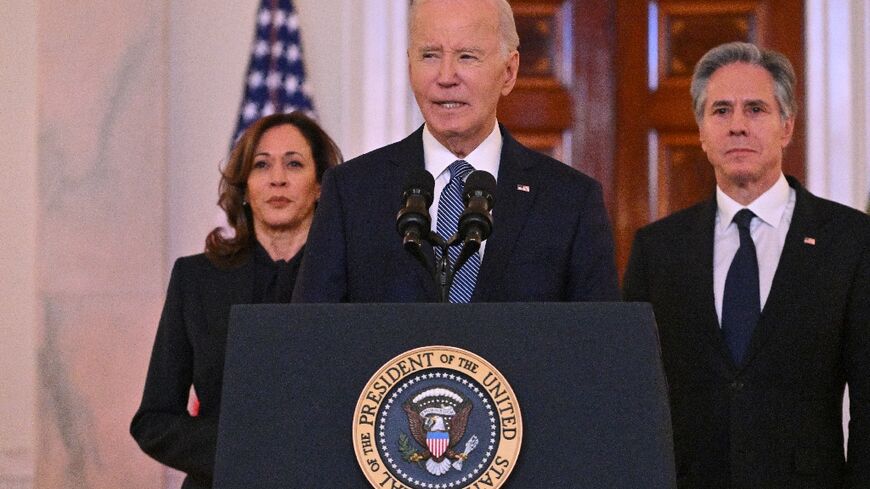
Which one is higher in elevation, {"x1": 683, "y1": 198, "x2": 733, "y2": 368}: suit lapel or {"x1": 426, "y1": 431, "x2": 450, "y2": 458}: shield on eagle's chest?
{"x1": 683, "y1": 198, "x2": 733, "y2": 368}: suit lapel

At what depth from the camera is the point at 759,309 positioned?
10.7 feet

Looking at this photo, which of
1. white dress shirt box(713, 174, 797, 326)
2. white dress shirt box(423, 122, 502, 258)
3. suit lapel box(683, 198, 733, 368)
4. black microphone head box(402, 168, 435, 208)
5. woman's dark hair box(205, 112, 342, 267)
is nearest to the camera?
black microphone head box(402, 168, 435, 208)

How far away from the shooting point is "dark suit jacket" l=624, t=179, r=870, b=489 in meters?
3.13

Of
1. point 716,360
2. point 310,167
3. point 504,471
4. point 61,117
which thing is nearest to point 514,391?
point 504,471

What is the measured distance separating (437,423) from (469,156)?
934mm

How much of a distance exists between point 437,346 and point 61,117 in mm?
3339

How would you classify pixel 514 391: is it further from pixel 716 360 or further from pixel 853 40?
pixel 853 40

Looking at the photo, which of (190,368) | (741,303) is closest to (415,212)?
(741,303)

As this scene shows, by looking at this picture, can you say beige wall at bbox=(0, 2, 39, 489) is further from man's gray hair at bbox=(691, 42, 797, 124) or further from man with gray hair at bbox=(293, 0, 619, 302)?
man's gray hair at bbox=(691, 42, 797, 124)

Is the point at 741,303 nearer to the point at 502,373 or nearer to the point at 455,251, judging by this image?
the point at 455,251

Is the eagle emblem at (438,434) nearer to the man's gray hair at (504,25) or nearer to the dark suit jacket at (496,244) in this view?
the dark suit jacket at (496,244)

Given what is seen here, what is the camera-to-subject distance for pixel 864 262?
10.6 ft

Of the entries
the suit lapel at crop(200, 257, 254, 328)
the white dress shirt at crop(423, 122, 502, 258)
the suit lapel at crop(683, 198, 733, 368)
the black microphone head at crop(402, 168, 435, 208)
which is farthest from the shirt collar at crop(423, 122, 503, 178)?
the suit lapel at crop(200, 257, 254, 328)

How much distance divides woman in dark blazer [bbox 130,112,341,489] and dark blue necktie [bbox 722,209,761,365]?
1283 millimetres
